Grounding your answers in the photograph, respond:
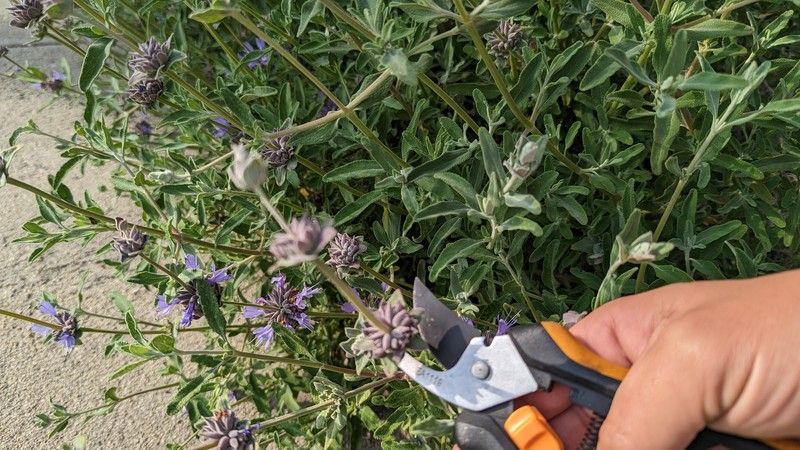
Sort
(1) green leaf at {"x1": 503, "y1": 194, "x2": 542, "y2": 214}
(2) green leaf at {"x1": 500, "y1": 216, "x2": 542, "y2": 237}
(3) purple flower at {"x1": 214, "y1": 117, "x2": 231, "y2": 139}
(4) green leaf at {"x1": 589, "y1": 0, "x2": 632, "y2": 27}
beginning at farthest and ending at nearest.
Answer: (3) purple flower at {"x1": 214, "y1": 117, "x2": 231, "y2": 139}
(4) green leaf at {"x1": 589, "y1": 0, "x2": 632, "y2": 27}
(2) green leaf at {"x1": 500, "y1": 216, "x2": 542, "y2": 237}
(1) green leaf at {"x1": 503, "y1": 194, "x2": 542, "y2": 214}

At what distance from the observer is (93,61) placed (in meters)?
1.63

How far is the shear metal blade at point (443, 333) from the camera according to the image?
141 centimetres

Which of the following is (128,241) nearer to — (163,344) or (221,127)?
(163,344)

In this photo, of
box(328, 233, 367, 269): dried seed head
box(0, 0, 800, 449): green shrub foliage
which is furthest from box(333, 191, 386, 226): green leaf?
box(328, 233, 367, 269): dried seed head

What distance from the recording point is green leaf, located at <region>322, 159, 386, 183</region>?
186 cm

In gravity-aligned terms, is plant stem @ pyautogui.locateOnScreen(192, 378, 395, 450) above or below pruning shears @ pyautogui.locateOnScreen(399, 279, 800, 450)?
below

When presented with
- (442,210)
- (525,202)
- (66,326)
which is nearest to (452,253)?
(442,210)

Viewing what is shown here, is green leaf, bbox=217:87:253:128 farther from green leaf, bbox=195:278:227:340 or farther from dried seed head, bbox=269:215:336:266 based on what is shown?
dried seed head, bbox=269:215:336:266

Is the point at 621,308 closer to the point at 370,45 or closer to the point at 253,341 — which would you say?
the point at 370,45

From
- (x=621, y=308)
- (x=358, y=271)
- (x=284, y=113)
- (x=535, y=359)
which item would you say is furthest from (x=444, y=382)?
(x=284, y=113)

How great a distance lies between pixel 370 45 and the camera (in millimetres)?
1508

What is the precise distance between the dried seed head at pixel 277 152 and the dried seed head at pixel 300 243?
824 mm

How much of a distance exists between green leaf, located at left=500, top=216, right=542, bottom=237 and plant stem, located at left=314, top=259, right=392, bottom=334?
408mm

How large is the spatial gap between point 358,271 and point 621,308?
730mm
